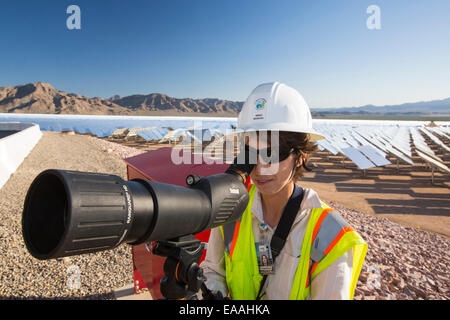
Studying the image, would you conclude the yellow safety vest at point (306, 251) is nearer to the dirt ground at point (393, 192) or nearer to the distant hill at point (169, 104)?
the dirt ground at point (393, 192)

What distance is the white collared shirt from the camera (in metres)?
1.17

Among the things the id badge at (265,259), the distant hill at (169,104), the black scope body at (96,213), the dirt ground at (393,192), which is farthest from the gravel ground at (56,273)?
the distant hill at (169,104)

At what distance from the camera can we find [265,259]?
141 centimetres

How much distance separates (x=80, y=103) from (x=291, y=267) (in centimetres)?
13978

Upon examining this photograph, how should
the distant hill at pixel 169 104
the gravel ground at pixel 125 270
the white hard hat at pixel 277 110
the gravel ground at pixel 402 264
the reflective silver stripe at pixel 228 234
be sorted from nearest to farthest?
the reflective silver stripe at pixel 228 234 < the white hard hat at pixel 277 110 < the gravel ground at pixel 402 264 < the gravel ground at pixel 125 270 < the distant hill at pixel 169 104

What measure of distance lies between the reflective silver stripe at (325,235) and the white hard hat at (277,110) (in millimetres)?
576

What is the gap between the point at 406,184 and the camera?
11258 mm

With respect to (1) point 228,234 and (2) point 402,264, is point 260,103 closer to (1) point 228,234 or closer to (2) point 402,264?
(1) point 228,234

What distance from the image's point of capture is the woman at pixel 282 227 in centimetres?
122

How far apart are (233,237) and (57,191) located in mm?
992

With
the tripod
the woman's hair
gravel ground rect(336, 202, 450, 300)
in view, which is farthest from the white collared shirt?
gravel ground rect(336, 202, 450, 300)

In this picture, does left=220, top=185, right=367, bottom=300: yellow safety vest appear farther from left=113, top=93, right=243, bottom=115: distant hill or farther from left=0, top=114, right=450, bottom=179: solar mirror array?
left=113, top=93, right=243, bottom=115: distant hill

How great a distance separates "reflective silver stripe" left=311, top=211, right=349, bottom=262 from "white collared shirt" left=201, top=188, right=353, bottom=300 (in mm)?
75
